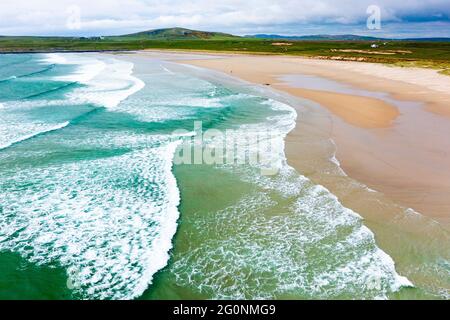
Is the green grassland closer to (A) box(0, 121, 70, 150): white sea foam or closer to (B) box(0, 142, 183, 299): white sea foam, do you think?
(A) box(0, 121, 70, 150): white sea foam

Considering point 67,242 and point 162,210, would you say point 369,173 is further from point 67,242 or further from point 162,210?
point 67,242

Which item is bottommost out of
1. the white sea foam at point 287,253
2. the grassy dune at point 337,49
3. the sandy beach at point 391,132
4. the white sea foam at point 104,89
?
the white sea foam at point 287,253

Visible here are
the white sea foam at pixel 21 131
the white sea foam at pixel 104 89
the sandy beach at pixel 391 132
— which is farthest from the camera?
the white sea foam at pixel 104 89

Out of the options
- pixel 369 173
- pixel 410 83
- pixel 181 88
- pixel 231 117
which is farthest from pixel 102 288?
pixel 410 83

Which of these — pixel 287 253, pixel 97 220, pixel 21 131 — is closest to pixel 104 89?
pixel 21 131

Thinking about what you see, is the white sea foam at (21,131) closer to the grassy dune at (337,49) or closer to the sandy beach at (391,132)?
the sandy beach at (391,132)

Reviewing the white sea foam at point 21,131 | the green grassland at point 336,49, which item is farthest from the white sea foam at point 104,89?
the green grassland at point 336,49
